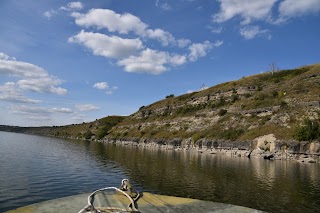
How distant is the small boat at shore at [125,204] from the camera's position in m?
Answer: 15.8

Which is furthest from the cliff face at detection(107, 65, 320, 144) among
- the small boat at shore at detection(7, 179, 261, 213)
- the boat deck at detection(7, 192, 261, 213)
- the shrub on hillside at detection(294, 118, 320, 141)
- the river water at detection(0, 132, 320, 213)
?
the small boat at shore at detection(7, 179, 261, 213)

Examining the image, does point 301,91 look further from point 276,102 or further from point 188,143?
point 188,143

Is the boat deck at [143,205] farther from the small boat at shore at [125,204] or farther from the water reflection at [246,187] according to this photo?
the water reflection at [246,187]

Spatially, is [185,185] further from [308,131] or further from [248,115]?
[248,115]

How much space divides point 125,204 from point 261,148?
71.6 metres

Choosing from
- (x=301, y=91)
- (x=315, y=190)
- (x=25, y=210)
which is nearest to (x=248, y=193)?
(x=315, y=190)

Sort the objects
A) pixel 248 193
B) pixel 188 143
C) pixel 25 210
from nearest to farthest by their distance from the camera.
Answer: pixel 25 210, pixel 248 193, pixel 188 143

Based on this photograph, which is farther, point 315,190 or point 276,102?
point 276,102

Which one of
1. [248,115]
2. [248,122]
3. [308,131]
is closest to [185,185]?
[308,131]

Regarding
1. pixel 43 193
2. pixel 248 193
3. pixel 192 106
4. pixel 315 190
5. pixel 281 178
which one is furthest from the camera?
pixel 192 106

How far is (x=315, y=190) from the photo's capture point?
34531mm

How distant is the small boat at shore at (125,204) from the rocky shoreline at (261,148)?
58572 millimetres

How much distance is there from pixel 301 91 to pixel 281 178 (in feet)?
232

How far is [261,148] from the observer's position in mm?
81188
